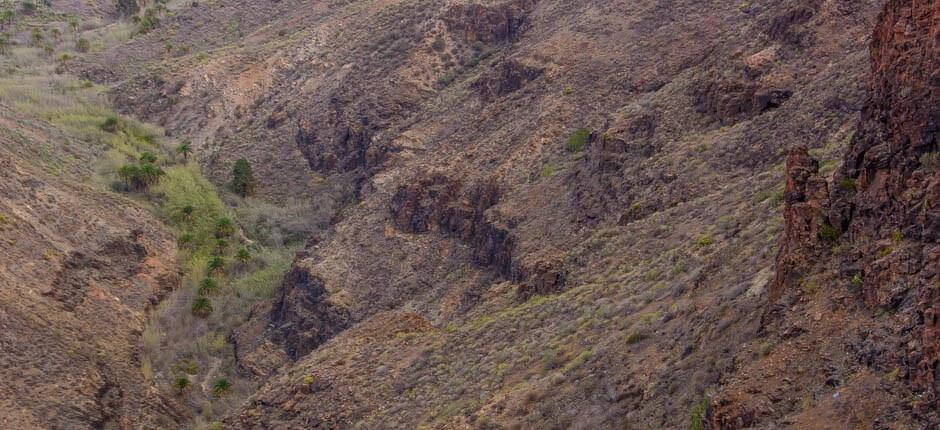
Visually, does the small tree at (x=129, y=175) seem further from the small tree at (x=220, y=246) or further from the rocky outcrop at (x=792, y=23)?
the rocky outcrop at (x=792, y=23)

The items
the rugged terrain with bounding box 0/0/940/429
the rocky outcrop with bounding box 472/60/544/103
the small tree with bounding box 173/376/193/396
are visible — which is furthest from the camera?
the rocky outcrop with bounding box 472/60/544/103

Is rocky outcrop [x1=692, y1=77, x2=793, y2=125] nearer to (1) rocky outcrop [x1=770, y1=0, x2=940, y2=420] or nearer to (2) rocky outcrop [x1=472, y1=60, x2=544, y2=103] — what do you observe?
(2) rocky outcrop [x1=472, y1=60, x2=544, y2=103]

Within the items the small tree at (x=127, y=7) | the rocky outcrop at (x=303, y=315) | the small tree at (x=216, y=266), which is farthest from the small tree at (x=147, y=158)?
the small tree at (x=127, y=7)

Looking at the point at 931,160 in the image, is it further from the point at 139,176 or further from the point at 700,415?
the point at 139,176

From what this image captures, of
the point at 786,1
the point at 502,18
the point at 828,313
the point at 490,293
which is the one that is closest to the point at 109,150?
the point at 502,18

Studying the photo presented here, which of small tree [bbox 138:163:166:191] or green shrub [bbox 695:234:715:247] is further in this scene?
small tree [bbox 138:163:166:191]

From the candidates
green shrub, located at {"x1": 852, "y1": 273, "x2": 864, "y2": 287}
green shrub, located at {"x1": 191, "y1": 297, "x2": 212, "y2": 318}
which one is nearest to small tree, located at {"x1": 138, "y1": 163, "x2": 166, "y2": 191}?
green shrub, located at {"x1": 191, "y1": 297, "x2": 212, "y2": 318}

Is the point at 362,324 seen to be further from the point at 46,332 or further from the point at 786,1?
the point at 786,1
